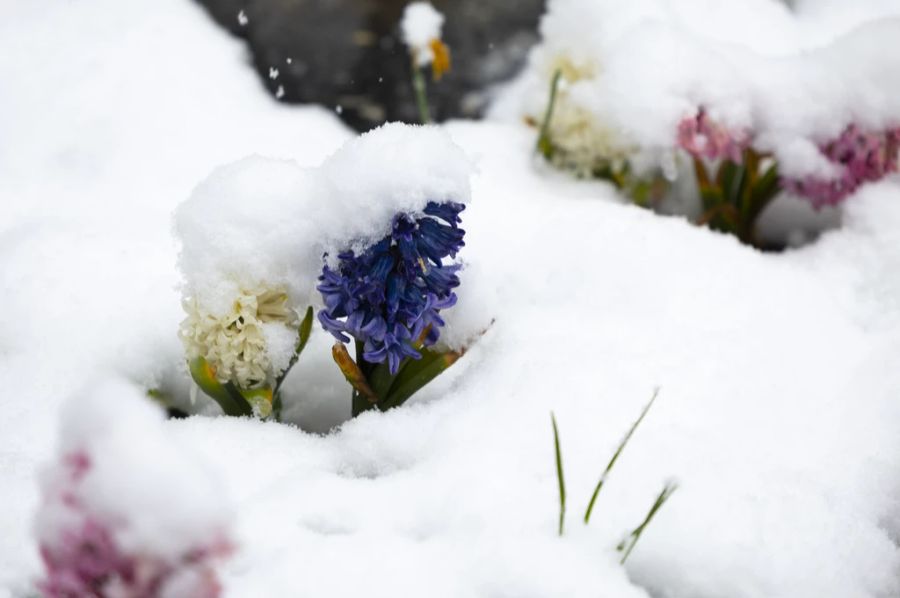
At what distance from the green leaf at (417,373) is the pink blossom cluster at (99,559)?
1.74 ft

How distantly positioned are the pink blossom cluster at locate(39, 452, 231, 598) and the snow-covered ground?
36mm

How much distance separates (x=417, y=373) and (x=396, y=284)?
181 mm

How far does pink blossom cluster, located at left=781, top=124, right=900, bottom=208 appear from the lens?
1.40 metres

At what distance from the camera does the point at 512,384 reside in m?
1.06

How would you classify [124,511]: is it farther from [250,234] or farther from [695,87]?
[695,87]

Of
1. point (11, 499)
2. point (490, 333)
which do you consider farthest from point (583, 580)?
point (11, 499)

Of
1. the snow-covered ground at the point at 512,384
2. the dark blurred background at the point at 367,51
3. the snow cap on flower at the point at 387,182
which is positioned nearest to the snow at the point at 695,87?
the snow-covered ground at the point at 512,384

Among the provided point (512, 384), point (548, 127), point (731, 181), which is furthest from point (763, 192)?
point (512, 384)

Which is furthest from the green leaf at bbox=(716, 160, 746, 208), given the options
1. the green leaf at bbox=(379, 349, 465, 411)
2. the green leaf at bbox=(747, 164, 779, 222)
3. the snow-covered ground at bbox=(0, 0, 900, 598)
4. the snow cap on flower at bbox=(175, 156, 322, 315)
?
the snow cap on flower at bbox=(175, 156, 322, 315)

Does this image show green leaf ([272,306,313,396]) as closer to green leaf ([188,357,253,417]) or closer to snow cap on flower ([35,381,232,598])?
green leaf ([188,357,253,417])

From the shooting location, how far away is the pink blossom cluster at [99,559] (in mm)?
462

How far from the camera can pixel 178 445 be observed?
0.50 m

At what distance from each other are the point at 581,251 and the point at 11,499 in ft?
3.05

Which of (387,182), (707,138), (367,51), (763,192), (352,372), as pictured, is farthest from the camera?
(367,51)
